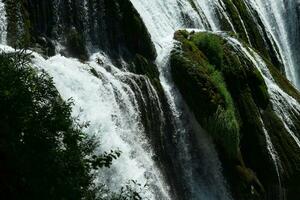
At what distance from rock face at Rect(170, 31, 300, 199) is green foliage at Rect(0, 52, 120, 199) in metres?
10.1

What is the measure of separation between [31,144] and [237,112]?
12253 mm

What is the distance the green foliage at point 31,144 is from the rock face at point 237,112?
33.2ft

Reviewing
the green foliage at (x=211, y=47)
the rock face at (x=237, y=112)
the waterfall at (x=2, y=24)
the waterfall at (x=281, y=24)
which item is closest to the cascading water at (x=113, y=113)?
the waterfall at (x=2, y=24)

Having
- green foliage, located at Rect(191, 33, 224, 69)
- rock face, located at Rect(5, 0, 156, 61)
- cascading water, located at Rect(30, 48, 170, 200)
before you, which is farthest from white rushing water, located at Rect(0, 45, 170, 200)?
green foliage, located at Rect(191, 33, 224, 69)

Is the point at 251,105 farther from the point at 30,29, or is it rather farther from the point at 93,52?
the point at 30,29

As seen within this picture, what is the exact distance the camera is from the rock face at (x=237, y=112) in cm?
1797

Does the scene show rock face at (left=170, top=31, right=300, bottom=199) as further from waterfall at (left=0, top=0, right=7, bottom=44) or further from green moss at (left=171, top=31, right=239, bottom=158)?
waterfall at (left=0, top=0, right=7, bottom=44)

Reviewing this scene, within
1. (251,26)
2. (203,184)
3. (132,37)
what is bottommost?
(203,184)

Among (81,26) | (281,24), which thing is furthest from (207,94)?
(281,24)

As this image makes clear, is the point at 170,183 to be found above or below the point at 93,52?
below

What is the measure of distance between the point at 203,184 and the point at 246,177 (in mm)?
1355

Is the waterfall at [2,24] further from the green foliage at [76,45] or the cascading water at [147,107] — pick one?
the green foliage at [76,45]

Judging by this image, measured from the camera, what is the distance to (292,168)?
19.6 m

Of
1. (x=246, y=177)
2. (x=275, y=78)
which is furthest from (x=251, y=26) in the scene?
(x=246, y=177)
